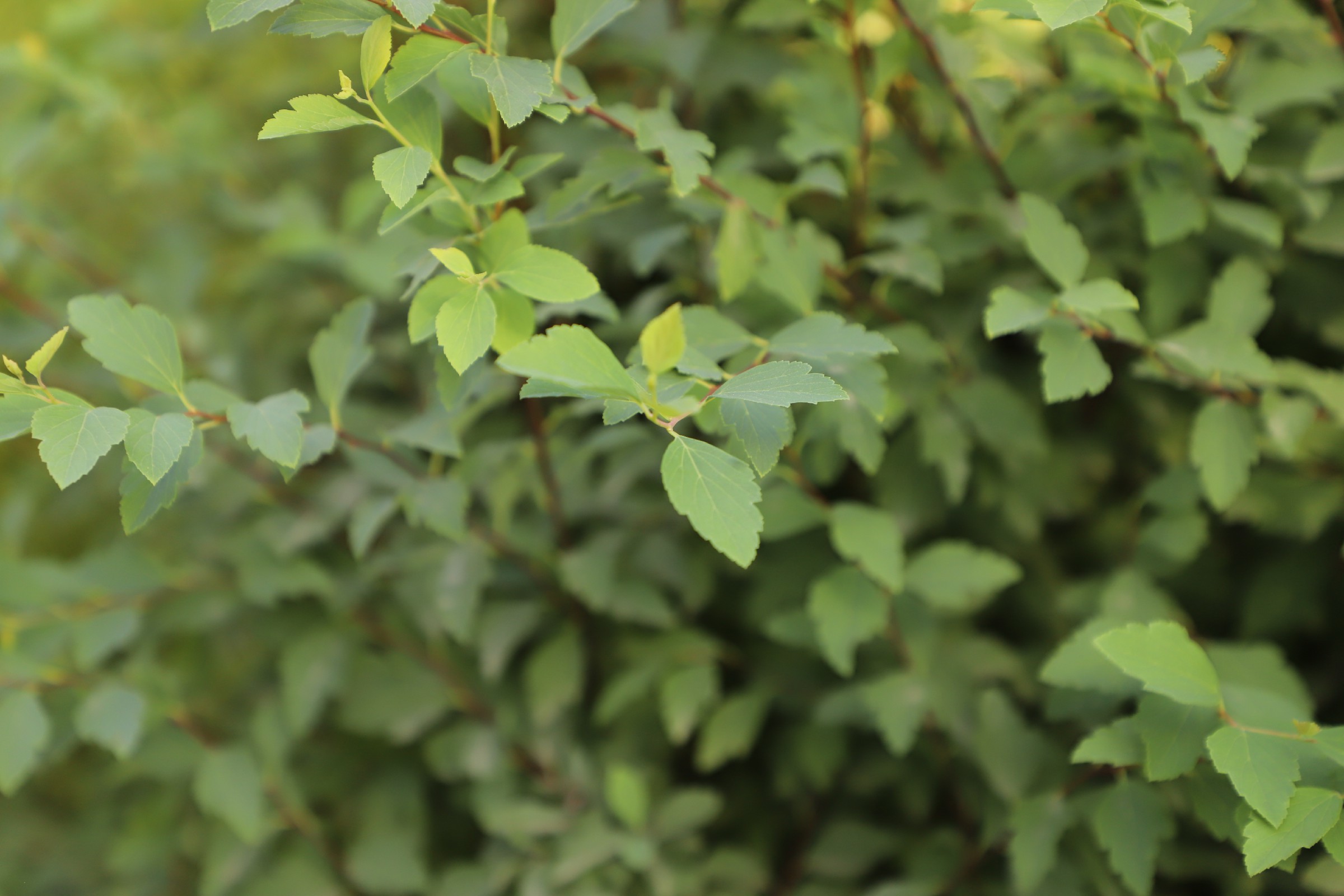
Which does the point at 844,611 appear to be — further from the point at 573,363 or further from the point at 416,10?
the point at 416,10

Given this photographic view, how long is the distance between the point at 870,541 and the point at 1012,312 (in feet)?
0.80

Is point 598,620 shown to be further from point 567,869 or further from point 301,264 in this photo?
point 301,264

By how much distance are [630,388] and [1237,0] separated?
60cm

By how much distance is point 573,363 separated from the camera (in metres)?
0.49

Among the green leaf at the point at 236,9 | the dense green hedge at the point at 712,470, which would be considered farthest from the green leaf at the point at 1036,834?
the green leaf at the point at 236,9

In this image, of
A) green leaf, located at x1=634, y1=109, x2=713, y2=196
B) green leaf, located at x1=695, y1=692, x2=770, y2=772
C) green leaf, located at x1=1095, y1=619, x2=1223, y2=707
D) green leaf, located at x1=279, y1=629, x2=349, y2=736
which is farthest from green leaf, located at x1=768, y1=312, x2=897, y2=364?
green leaf, located at x1=279, y1=629, x2=349, y2=736

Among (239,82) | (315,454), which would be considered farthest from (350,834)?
(239,82)

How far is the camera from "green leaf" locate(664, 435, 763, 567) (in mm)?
498

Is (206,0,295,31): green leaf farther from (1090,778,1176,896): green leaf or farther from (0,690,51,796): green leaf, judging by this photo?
(1090,778,1176,896): green leaf

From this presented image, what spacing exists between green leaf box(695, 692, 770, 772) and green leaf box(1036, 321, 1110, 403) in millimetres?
484

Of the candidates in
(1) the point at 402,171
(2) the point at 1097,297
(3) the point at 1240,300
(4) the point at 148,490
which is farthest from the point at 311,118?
(3) the point at 1240,300

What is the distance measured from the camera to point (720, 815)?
3.69 ft

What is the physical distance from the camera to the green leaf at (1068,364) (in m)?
0.68

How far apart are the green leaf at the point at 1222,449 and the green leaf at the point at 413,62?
691 millimetres
